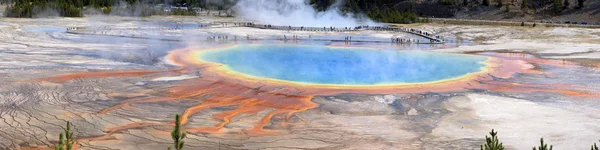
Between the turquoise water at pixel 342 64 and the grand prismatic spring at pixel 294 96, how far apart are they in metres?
0.07

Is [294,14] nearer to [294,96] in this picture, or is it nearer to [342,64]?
[342,64]

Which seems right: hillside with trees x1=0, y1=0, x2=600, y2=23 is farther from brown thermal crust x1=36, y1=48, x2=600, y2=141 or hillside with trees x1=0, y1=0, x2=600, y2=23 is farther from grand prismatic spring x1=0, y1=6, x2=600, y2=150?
brown thermal crust x1=36, y1=48, x2=600, y2=141

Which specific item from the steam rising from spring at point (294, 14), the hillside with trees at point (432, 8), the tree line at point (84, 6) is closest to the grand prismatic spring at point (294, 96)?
the hillside with trees at point (432, 8)

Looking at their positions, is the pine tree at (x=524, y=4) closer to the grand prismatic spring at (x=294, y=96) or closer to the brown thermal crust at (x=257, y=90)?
the grand prismatic spring at (x=294, y=96)

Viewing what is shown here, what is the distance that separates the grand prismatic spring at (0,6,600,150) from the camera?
11062 millimetres

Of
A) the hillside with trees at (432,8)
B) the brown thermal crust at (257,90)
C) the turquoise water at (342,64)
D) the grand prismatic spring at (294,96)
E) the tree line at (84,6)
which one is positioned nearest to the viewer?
the grand prismatic spring at (294,96)

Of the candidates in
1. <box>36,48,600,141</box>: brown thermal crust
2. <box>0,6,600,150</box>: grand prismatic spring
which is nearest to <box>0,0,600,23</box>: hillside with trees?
<box>0,6,600,150</box>: grand prismatic spring

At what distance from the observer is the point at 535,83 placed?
18.0m

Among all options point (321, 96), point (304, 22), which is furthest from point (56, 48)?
point (304, 22)

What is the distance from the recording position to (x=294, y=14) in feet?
203

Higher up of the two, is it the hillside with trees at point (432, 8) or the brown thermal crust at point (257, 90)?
the hillside with trees at point (432, 8)

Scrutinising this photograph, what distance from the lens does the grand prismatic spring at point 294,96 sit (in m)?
11.1

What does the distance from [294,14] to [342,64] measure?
38.6 metres

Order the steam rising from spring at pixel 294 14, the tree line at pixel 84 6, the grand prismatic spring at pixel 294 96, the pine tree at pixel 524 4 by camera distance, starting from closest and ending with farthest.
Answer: the grand prismatic spring at pixel 294 96 < the steam rising from spring at pixel 294 14 < the pine tree at pixel 524 4 < the tree line at pixel 84 6
